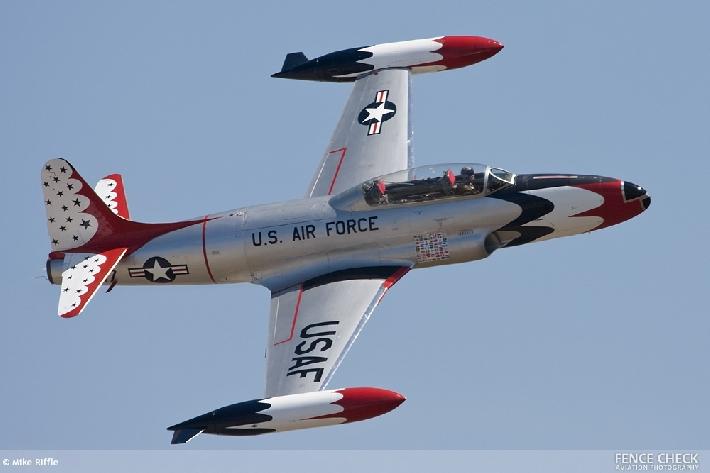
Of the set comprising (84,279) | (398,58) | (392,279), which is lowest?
(392,279)

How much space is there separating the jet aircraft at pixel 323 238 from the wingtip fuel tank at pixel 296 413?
7 cm

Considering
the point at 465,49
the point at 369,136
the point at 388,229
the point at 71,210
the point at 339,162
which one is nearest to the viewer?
the point at 388,229

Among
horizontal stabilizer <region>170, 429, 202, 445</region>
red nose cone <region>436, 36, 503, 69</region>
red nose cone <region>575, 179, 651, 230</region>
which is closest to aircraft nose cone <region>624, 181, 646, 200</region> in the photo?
red nose cone <region>575, 179, 651, 230</region>

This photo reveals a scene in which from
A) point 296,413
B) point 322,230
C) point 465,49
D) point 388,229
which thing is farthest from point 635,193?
point 296,413

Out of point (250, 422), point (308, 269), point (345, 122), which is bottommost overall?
point (250, 422)

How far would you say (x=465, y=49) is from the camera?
130 feet

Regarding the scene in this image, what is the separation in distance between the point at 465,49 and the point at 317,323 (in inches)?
356

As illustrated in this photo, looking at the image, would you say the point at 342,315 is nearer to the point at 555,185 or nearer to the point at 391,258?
the point at 391,258

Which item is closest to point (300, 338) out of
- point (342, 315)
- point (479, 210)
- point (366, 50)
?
point (342, 315)

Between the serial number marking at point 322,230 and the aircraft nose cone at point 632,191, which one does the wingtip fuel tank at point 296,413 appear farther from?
the aircraft nose cone at point 632,191

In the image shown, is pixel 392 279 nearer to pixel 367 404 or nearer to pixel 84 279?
pixel 367 404

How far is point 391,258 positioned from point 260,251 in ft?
8.49

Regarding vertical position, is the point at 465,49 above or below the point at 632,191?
above

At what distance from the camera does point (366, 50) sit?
129ft
